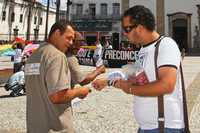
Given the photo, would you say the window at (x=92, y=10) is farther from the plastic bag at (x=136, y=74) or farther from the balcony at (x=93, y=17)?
the plastic bag at (x=136, y=74)

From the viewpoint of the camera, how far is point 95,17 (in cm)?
5781

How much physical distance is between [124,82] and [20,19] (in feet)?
216

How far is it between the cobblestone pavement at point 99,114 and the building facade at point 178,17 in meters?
38.1

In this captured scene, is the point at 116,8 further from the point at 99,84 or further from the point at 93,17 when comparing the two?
the point at 99,84

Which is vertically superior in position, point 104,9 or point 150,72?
point 104,9

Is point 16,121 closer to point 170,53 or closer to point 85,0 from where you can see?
point 170,53

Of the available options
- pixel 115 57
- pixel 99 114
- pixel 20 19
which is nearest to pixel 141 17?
pixel 99 114

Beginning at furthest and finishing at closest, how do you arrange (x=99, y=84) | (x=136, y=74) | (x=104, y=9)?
(x=104, y=9) → (x=99, y=84) → (x=136, y=74)

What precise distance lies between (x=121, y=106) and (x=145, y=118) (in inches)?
298

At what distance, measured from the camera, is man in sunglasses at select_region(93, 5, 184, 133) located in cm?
308

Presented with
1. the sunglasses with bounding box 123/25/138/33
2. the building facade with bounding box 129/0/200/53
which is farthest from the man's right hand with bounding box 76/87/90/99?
the building facade with bounding box 129/0/200/53

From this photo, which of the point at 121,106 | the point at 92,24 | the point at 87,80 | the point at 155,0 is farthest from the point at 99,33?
the point at 87,80

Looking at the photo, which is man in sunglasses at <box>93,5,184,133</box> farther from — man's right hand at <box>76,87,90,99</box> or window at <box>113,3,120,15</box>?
window at <box>113,3,120,15</box>

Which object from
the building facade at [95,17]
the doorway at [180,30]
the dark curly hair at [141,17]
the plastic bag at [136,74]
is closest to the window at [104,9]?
the building facade at [95,17]
